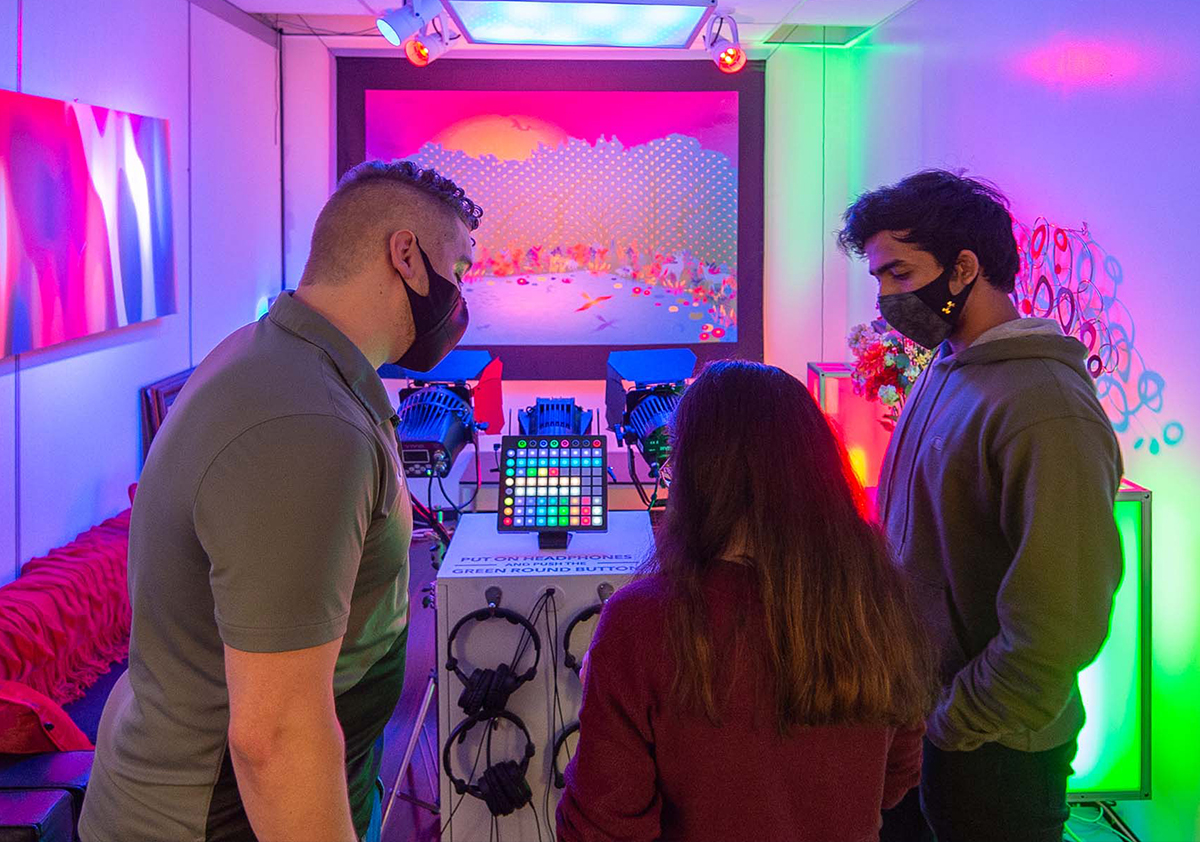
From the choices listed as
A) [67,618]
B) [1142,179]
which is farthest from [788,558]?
[67,618]

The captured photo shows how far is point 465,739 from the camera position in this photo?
234cm

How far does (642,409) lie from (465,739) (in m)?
1.81

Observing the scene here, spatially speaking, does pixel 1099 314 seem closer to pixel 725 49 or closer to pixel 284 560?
pixel 725 49

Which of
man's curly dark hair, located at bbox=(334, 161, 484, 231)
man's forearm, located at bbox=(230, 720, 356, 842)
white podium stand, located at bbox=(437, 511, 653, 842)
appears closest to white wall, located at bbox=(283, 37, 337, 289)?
white podium stand, located at bbox=(437, 511, 653, 842)

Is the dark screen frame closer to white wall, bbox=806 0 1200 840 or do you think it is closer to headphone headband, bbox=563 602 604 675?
white wall, bbox=806 0 1200 840

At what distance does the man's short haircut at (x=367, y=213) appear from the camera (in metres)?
1.32

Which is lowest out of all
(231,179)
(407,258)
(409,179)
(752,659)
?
(752,659)

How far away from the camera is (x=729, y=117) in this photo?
22.5 ft

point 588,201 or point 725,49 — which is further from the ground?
point 725,49

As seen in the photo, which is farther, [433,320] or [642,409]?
[642,409]

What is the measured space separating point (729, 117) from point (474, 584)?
5.29 meters

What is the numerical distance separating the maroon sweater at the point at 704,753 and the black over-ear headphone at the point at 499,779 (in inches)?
41.3

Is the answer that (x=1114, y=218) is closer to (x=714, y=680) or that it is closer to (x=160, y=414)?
(x=714, y=680)

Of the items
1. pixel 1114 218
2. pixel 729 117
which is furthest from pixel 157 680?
pixel 729 117
